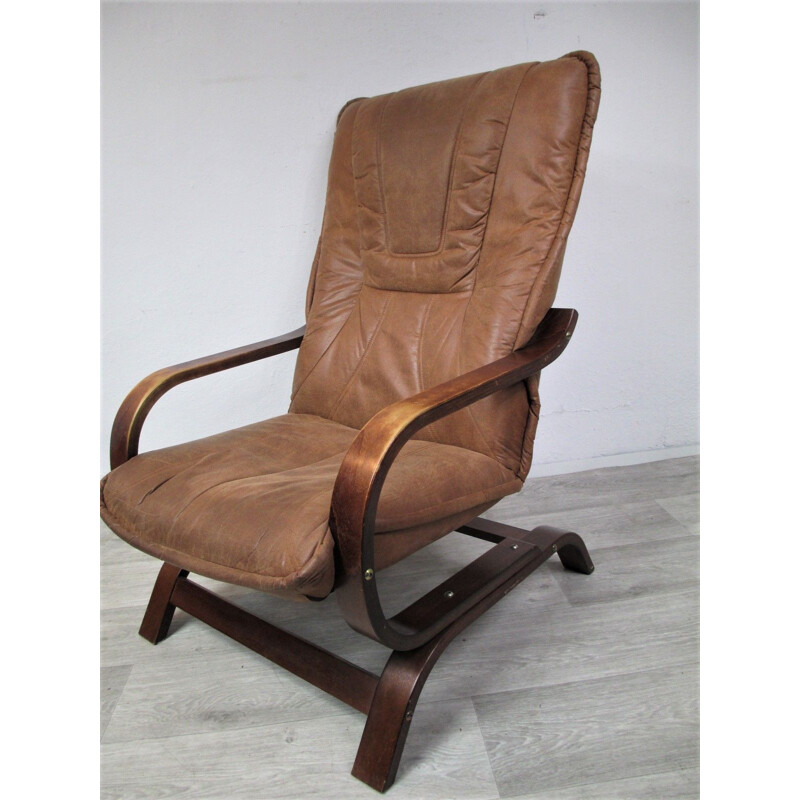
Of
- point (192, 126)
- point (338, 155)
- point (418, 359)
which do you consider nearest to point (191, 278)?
point (192, 126)

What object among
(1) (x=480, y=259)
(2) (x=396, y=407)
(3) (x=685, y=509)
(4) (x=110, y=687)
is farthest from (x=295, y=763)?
(3) (x=685, y=509)

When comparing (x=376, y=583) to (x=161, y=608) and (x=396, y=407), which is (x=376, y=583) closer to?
(x=396, y=407)

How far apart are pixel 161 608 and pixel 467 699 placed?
64 centimetres

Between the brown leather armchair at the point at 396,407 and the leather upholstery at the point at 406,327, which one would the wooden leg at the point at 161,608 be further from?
the leather upholstery at the point at 406,327

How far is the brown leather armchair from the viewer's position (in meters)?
0.89

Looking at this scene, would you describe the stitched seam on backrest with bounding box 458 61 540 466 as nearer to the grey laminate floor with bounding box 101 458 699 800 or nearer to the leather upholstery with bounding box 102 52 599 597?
the leather upholstery with bounding box 102 52 599 597

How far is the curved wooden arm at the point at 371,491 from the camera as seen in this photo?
84 cm

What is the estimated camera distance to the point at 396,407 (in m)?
0.91

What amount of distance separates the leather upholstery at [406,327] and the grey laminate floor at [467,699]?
1.04 feet

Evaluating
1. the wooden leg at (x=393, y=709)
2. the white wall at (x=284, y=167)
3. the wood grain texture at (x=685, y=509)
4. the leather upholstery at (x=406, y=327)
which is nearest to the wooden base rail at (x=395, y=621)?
the wooden leg at (x=393, y=709)

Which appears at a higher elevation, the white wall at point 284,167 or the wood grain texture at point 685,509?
the white wall at point 284,167

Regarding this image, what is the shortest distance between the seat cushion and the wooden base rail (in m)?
0.16
